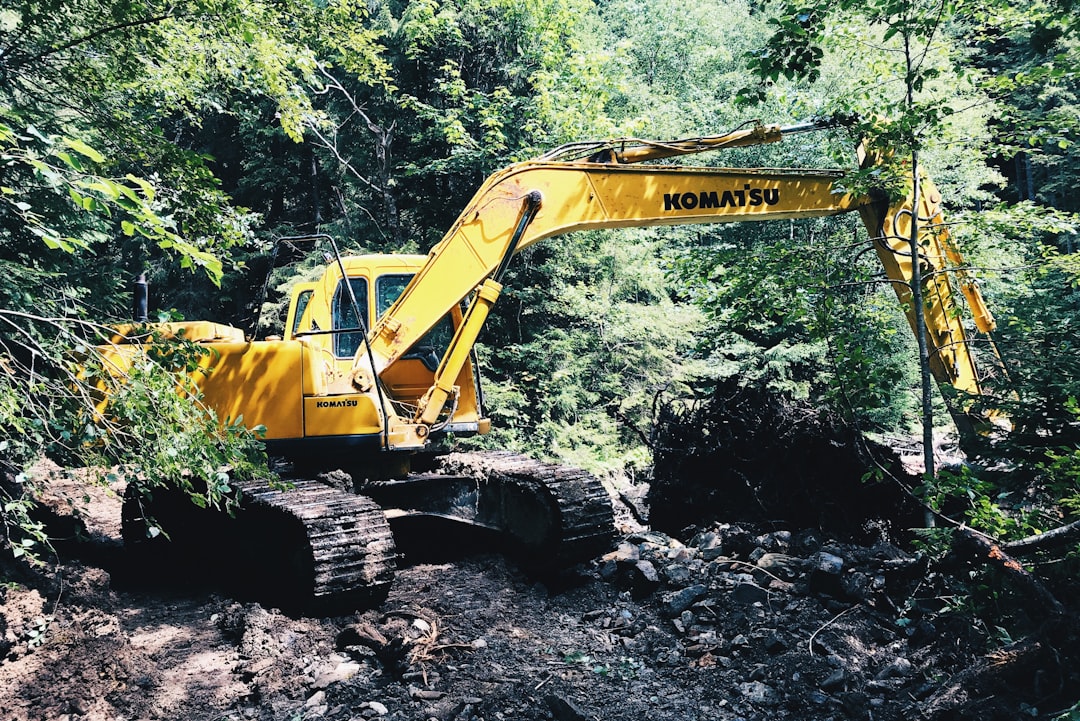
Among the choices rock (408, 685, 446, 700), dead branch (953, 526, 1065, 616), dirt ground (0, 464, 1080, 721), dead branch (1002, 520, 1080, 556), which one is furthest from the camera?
rock (408, 685, 446, 700)

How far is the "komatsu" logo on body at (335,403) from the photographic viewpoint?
573 cm

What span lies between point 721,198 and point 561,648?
141 inches

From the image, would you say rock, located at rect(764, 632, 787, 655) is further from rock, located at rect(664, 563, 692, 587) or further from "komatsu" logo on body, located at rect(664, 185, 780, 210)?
"komatsu" logo on body, located at rect(664, 185, 780, 210)

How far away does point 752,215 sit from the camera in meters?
6.18

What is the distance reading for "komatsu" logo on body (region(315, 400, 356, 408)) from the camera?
573 centimetres

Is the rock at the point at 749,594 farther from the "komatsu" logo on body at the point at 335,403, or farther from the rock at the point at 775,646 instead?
the "komatsu" logo on body at the point at 335,403

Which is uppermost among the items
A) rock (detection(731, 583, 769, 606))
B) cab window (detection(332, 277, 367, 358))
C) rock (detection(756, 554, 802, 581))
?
cab window (detection(332, 277, 367, 358))

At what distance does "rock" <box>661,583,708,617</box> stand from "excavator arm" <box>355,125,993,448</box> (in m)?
2.19

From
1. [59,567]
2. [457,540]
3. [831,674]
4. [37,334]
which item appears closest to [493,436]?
[457,540]

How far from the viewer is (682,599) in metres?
5.06

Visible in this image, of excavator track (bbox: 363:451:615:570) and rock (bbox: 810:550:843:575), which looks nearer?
rock (bbox: 810:550:843:575)

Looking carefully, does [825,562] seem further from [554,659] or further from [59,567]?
[59,567]

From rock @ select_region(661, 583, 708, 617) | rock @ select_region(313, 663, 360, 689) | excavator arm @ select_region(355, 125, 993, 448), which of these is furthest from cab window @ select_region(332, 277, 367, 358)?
rock @ select_region(661, 583, 708, 617)

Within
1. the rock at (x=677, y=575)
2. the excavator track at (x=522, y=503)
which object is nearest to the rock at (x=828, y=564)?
the rock at (x=677, y=575)
